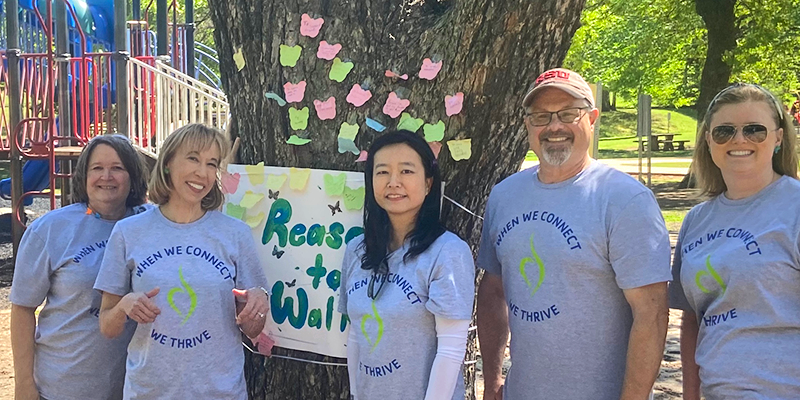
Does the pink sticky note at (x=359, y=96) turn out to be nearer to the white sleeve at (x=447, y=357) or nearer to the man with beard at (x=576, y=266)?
the man with beard at (x=576, y=266)

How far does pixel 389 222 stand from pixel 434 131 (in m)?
0.57

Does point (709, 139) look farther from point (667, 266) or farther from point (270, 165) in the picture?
point (270, 165)

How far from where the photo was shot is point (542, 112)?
Answer: 268cm

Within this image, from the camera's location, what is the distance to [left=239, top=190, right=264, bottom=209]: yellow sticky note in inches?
129

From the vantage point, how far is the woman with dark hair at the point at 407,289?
8.12ft

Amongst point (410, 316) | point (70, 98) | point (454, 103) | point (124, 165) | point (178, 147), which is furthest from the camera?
point (70, 98)

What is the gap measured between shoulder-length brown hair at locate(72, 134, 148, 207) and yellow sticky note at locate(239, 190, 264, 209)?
404mm

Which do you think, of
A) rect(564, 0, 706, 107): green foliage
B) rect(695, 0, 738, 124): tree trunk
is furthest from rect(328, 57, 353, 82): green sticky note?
rect(564, 0, 706, 107): green foliage

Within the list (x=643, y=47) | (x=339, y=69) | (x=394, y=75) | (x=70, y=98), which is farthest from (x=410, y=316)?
(x=643, y=47)

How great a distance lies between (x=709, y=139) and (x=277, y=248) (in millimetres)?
1680

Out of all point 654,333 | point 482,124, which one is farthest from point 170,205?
point 654,333

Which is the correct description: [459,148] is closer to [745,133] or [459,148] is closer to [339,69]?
[339,69]

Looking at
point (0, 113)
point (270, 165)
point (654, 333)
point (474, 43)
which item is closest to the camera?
point (654, 333)

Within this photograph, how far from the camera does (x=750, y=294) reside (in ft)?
7.83
